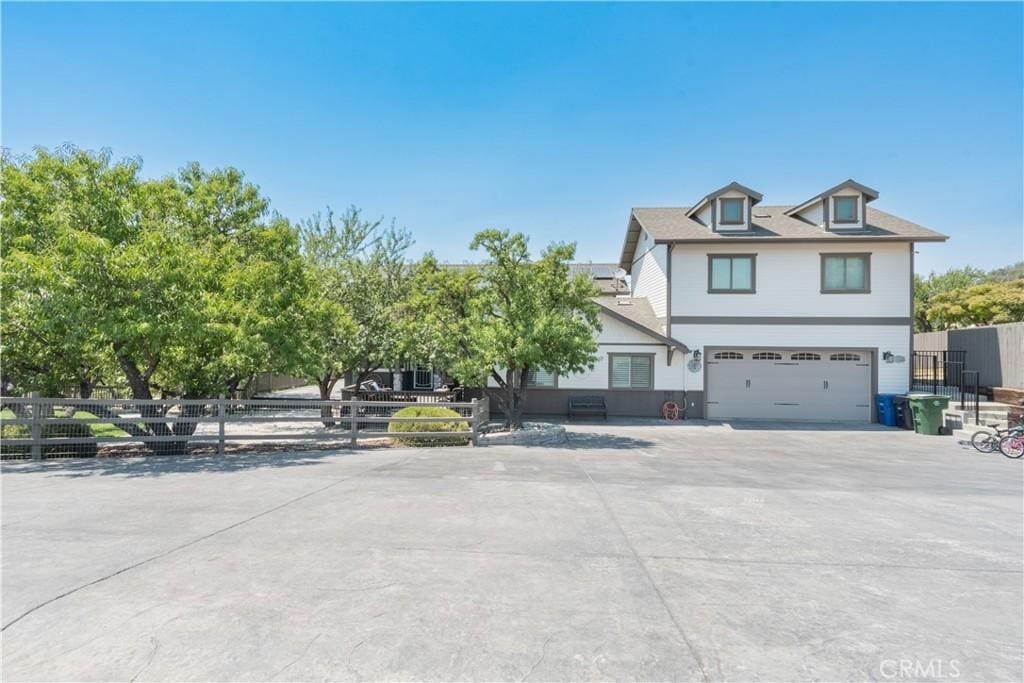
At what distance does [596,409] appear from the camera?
750 inches

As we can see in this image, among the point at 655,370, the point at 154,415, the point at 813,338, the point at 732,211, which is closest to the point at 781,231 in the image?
the point at 732,211

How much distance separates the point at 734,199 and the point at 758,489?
14.9m

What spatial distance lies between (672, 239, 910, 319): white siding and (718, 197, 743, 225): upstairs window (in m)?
1.23

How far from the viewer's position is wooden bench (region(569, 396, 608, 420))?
Answer: 19062mm

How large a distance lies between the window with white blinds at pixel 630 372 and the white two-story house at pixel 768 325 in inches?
1.5

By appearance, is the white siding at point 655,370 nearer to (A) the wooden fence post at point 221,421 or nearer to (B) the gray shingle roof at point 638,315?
(B) the gray shingle roof at point 638,315

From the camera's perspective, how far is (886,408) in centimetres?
1836

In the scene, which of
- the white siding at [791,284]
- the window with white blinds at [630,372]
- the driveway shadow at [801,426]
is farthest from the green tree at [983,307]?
the window with white blinds at [630,372]

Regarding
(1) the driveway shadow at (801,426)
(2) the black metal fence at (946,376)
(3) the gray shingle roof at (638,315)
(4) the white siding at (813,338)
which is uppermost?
(3) the gray shingle roof at (638,315)

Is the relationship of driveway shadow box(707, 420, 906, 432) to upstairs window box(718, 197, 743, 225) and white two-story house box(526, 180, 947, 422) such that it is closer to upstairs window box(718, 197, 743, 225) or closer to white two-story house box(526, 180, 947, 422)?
white two-story house box(526, 180, 947, 422)

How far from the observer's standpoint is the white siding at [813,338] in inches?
739

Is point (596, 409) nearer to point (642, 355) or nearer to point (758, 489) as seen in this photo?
point (642, 355)

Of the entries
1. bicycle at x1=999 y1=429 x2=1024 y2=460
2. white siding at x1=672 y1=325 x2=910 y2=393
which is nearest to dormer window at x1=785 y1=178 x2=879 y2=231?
white siding at x1=672 y1=325 x2=910 y2=393

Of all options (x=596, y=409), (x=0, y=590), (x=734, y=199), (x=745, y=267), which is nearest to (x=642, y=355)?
(x=596, y=409)
